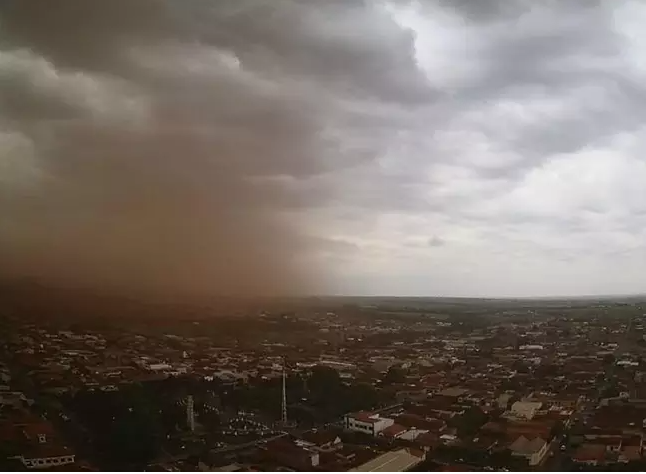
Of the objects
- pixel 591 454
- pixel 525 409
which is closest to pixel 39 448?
pixel 525 409

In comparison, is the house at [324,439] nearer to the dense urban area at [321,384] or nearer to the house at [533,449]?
the dense urban area at [321,384]

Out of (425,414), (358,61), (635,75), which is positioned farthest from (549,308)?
(358,61)

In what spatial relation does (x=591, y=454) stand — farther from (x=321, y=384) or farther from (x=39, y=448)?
(x=39, y=448)

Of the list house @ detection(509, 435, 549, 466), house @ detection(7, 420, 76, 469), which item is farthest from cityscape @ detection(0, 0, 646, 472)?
house @ detection(509, 435, 549, 466)

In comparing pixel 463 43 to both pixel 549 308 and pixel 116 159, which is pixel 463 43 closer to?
pixel 549 308

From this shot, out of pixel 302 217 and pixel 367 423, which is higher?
pixel 302 217

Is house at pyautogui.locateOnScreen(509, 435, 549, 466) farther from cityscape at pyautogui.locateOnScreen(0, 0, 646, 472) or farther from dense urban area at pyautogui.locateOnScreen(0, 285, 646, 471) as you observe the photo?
cityscape at pyautogui.locateOnScreen(0, 0, 646, 472)

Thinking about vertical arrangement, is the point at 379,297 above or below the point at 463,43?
below
